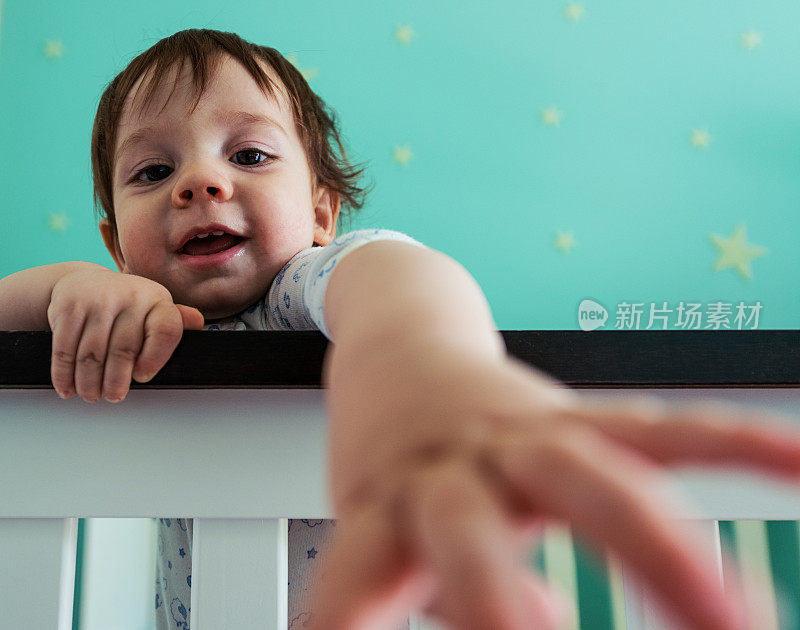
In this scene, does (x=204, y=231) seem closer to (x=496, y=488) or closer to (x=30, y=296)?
(x=30, y=296)

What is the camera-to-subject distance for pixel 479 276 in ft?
6.29

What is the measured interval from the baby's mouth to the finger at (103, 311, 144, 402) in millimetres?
235

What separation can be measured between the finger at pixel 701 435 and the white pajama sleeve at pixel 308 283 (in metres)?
0.21

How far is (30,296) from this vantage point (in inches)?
21.2

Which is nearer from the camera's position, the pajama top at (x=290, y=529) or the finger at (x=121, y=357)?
the finger at (x=121, y=357)

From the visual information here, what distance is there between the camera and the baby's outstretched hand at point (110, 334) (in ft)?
1.30

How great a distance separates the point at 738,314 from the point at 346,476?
1944mm

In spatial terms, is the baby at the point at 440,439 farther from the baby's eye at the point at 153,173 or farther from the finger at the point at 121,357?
the baby's eye at the point at 153,173

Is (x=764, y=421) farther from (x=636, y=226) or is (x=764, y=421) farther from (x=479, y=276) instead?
(x=636, y=226)

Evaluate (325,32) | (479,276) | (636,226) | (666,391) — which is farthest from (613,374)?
(325,32)

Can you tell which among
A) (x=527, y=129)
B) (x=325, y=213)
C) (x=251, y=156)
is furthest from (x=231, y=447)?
(x=527, y=129)

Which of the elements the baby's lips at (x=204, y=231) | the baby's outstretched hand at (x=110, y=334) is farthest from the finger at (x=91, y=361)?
the baby's lips at (x=204, y=231)

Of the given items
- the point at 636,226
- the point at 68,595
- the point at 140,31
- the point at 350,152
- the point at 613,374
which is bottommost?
the point at 68,595

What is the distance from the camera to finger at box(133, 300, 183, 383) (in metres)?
0.40
